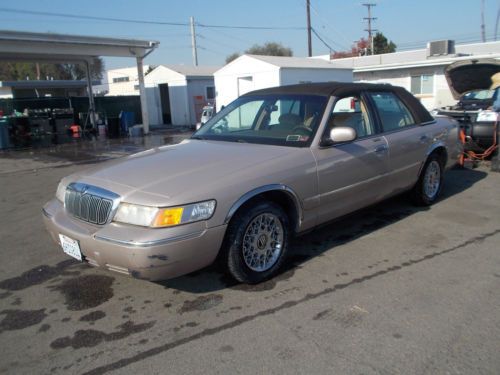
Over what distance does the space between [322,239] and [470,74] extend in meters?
7.40

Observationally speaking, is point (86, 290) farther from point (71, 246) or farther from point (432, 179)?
point (432, 179)

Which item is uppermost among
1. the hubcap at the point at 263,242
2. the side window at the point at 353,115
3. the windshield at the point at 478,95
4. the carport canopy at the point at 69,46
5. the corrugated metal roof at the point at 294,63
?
the carport canopy at the point at 69,46

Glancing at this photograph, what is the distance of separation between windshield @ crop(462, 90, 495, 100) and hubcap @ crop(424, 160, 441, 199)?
5077mm

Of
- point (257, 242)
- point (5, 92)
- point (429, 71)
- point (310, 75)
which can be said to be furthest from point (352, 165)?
point (5, 92)

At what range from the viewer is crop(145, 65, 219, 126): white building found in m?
24.2

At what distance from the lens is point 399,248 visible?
177 inches

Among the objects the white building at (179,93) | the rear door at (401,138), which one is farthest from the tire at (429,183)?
A: the white building at (179,93)

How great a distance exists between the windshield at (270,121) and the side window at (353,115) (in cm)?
24

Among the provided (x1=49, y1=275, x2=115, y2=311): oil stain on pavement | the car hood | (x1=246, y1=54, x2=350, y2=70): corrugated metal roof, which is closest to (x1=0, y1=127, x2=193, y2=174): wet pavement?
(x1=246, y1=54, x2=350, y2=70): corrugated metal roof

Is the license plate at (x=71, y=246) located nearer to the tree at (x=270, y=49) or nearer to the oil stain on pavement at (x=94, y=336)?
the oil stain on pavement at (x=94, y=336)

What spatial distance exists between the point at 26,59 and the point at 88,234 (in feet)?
71.4

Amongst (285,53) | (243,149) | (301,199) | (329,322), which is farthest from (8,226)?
(285,53)

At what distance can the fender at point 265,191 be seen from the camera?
11.0 feet

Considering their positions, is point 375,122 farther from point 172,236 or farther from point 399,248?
point 172,236
